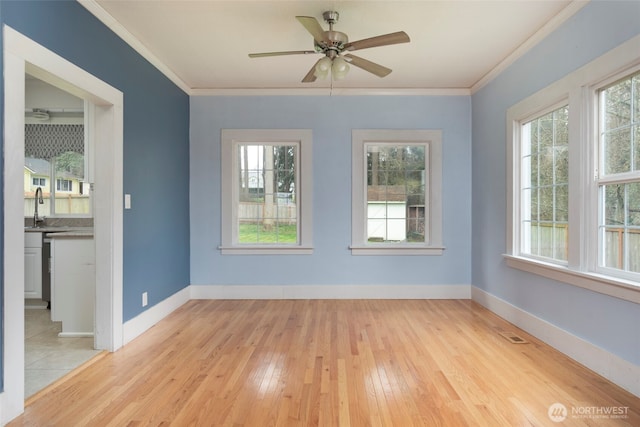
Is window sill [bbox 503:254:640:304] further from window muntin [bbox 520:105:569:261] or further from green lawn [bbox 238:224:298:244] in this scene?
green lawn [bbox 238:224:298:244]

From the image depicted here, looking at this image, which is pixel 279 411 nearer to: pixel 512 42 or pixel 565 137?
pixel 565 137

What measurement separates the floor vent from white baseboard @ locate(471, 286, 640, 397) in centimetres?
15

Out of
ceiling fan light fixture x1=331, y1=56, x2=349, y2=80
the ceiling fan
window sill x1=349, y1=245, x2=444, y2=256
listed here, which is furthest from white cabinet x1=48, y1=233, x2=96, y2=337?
window sill x1=349, y1=245, x2=444, y2=256

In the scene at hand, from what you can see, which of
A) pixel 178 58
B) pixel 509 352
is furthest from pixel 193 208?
pixel 509 352

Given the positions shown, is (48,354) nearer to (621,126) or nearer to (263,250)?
(263,250)

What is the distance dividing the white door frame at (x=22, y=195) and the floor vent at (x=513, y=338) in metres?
3.33

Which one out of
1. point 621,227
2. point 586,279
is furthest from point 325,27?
point 586,279

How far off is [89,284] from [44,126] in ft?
8.27

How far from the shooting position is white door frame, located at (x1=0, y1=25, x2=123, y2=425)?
1.84 meters

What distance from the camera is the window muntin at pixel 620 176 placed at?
7.16 ft

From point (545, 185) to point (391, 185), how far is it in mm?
1759

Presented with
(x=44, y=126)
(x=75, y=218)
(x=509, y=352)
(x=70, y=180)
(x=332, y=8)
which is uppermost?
(x=332, y=8)

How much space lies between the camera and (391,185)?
4.46 metres

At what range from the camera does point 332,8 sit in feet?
8.56
